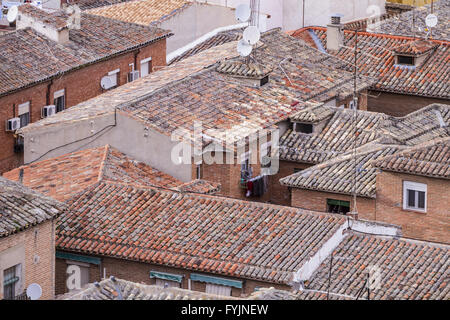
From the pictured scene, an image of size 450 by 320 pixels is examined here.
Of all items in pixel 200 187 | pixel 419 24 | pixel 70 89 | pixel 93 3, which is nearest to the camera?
pixel 200 187

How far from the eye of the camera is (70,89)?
40.5 metres

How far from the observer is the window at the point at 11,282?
87.9ft

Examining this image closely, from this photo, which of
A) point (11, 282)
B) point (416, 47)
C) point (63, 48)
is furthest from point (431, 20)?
point (11, 282)

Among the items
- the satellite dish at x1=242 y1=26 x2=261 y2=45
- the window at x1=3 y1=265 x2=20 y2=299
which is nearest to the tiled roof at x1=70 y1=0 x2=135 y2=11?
the satellite dish at x1=242 y1=26 x2=261 y2=45

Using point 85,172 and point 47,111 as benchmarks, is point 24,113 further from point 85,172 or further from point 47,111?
point 85,172

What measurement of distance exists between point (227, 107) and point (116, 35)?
9339 mm

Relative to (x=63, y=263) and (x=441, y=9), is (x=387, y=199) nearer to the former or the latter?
(x=63, y=263)

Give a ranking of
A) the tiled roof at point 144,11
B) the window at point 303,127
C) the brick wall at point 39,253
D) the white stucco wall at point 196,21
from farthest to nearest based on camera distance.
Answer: the white stucco wall at point 196,21
the tiled roof at point 144,11
the window at point 303,127
the brick wall at point 39,253

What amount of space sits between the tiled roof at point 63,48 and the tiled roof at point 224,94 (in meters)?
2.76

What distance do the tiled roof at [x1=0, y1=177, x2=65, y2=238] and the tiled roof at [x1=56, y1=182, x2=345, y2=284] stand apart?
1519mm

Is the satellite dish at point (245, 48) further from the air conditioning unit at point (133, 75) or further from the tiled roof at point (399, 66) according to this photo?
the air conditioning unit at point (133, 75)

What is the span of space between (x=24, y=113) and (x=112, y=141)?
5.69 metres

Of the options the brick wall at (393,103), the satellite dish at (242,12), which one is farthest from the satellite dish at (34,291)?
the brick wall at (393,103)

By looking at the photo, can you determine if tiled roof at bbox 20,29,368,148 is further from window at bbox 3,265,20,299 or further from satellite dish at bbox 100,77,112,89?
window at bbox 3,265,20,299
